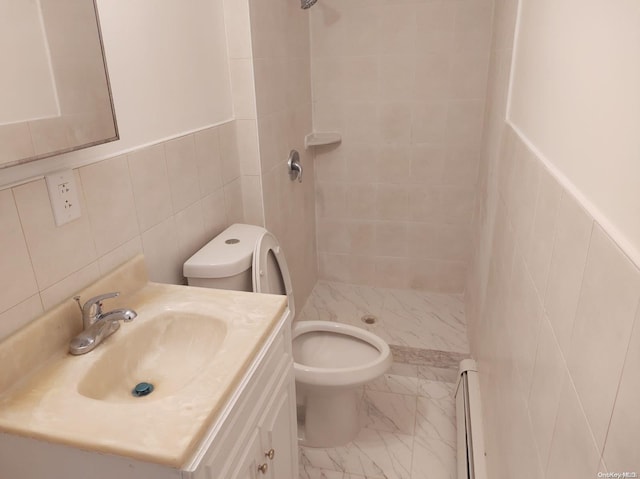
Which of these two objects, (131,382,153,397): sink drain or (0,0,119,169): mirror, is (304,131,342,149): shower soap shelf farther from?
(131,382,153,397): sink drain

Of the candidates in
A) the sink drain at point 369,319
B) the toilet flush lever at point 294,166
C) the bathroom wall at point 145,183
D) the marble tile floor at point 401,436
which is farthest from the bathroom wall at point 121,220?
the sink drain at point 369,319

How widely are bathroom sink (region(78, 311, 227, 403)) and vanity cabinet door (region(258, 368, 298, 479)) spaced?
0.69ft

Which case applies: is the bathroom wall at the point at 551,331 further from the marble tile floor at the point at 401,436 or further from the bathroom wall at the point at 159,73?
the bathroom wall at the point at 159,73

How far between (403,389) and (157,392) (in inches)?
55.5

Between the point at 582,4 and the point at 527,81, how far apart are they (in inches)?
20.2

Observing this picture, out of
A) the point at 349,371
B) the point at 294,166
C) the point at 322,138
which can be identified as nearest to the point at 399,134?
the point at 322,138

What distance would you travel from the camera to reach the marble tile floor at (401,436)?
5.82 ft

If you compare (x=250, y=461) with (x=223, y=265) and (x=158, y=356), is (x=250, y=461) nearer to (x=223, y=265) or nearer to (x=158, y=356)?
(x=158, y=356)

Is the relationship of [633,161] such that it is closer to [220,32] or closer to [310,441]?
[220,32]

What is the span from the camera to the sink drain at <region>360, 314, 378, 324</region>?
8.50 feet

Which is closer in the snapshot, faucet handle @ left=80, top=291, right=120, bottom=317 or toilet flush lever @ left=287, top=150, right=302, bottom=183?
faucet handle @ left=80, top=291, right=120, bottom=317

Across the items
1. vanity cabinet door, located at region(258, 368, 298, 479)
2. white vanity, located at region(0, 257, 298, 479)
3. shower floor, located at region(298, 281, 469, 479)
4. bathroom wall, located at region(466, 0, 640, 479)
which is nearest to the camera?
bathroom wall, located at region(466, 0, 640, 479)

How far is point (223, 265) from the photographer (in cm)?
147

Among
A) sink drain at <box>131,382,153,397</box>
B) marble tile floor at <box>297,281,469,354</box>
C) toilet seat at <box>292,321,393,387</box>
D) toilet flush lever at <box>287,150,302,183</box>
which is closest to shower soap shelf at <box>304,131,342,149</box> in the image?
toilet flush lever at <box>287,150,302,183</box>
